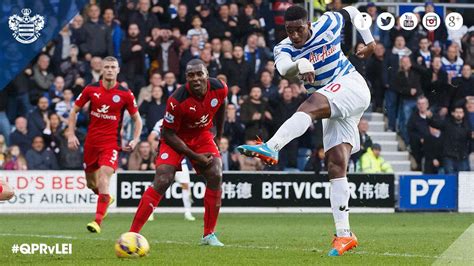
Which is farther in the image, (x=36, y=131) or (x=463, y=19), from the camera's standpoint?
(x=463, y=19)

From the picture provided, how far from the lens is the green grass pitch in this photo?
1159cm

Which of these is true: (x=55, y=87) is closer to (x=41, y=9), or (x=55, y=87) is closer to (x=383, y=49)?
(x=41, y=9)

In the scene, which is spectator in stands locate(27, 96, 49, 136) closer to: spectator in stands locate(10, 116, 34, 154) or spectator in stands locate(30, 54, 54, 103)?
spectator in stands locate(10, 116, 34, 154)

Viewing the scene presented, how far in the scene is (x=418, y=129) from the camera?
1019 inches

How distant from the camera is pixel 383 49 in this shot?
26.2 meters

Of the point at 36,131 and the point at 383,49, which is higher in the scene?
the point at 383,49

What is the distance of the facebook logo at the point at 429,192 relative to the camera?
80.6 feet

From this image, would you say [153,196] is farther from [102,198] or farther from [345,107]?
[102,198]

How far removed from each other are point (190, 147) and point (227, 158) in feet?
35.7

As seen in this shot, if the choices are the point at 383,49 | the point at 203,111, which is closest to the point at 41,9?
the point at 383,49

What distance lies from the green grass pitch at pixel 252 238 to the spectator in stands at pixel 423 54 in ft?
12.9

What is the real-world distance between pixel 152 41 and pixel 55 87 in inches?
90.8

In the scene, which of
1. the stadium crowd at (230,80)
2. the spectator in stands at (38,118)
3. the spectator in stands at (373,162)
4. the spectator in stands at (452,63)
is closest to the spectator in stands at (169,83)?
the stadium crowd at (230,80)

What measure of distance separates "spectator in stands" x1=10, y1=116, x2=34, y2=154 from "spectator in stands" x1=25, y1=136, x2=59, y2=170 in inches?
5.5
